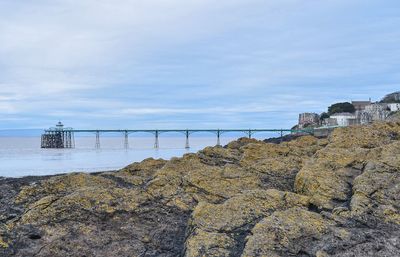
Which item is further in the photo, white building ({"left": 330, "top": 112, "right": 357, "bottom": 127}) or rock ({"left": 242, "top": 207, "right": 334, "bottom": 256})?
white building ({"left": 330, "top": 112, "right": 357, "bottom": 127})

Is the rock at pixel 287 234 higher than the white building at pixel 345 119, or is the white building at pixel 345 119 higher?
the white building at pixel 345 119

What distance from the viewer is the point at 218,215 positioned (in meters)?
8.11

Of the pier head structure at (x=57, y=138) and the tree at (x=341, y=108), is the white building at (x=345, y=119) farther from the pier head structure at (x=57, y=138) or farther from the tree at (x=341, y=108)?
the pier head structure at (x=57, y=138)

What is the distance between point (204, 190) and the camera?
993 cm

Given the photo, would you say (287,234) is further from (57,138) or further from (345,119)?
(57,138)

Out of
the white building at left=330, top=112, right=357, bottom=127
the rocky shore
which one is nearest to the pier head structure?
the white building at left=330, top=112, right=357, bottom=127

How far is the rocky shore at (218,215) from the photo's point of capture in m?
7.33

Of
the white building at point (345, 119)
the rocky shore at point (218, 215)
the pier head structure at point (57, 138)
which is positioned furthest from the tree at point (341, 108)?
the rocky shore at point (218, 215)

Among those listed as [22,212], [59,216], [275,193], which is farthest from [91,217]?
[275,193]

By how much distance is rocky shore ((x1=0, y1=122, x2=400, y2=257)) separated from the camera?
7.33 metres

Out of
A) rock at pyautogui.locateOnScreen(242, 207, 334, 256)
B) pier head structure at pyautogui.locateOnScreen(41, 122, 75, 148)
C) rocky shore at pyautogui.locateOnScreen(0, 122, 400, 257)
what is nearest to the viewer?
rock at pyautogui.locateOnScreen(242, 207, 334, 256)

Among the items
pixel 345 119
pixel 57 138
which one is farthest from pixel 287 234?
pixel 57 138

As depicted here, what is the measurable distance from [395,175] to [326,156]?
222 cm

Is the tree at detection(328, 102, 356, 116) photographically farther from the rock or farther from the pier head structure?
the rock
